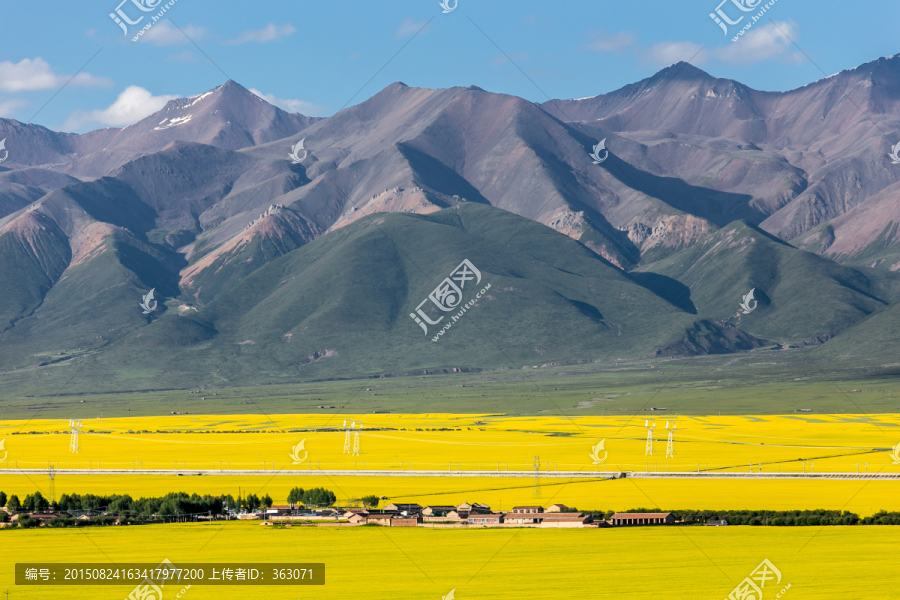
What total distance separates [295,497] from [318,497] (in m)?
2.06

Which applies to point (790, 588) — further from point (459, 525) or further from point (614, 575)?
point (459, 525)

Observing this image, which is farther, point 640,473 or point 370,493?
point 640,473

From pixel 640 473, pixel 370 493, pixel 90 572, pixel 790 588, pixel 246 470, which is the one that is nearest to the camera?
pixel 790 588

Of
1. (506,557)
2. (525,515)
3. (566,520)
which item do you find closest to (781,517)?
(566,520)

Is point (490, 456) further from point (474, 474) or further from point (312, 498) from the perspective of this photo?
point (312, 498)

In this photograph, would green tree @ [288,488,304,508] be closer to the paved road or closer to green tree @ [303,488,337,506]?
green tree @ [303,488,337,506]

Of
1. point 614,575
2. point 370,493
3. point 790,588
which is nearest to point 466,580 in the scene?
point 614,575

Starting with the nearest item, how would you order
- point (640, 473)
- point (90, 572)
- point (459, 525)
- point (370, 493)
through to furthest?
point (90, 572) → point (459, 525) → point (370, 493) → point (640, 473)

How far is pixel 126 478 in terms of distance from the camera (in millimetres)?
97375

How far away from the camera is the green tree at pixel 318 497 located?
77.7 metres

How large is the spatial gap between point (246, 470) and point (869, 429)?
8994cm

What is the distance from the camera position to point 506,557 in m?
55.6

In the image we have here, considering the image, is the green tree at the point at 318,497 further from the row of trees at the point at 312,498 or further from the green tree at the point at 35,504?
the green tree at the point at 35,504

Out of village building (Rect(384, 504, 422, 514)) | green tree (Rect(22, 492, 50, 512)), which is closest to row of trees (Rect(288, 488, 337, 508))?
village building (Rect(384, 504, 422, 514))
